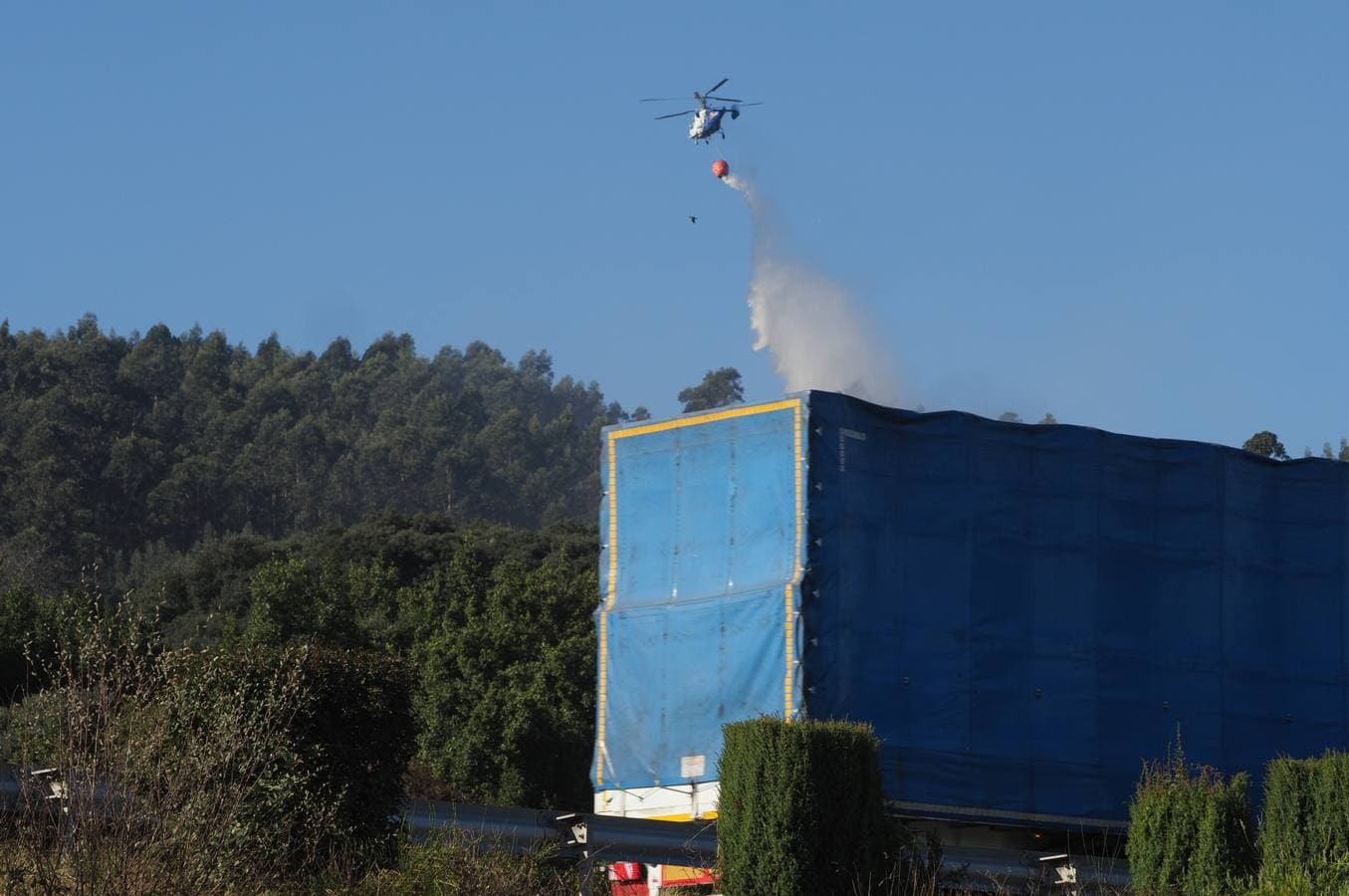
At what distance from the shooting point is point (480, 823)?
568 inches

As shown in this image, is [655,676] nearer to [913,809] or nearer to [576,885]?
[913,809]

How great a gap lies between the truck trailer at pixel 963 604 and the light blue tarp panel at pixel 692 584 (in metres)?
0.03

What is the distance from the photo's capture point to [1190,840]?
15.4m

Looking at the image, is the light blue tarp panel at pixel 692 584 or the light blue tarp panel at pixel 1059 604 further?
the light blue tarp panel at pixel 1059 604

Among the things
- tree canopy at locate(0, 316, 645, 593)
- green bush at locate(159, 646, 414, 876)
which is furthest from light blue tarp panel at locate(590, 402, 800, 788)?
tree canopy at locate(0, 316, 645, 593)

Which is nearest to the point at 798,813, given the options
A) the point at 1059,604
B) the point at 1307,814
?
the point at 1307,814

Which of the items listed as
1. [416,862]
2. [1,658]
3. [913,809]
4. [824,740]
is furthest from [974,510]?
[1,658]

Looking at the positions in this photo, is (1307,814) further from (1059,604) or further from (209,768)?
(209,768)

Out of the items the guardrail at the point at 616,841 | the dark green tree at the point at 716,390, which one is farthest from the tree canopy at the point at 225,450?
the guardrail at the point at 616,841

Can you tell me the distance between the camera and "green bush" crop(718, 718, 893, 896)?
44.5 ft

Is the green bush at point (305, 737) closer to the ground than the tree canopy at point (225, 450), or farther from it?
closer to the ground

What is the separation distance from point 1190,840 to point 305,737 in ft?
22.2

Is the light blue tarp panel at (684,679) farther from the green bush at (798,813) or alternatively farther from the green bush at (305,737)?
the green bush at (305,737)

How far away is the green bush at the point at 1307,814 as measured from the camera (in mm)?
15094
